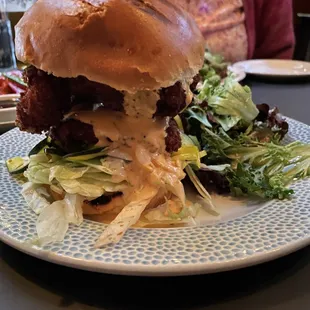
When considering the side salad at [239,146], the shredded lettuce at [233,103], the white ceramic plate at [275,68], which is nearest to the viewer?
the side salad at [239,146]

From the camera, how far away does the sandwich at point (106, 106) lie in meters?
1.00

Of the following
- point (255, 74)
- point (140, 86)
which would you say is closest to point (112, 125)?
point (140, 86)

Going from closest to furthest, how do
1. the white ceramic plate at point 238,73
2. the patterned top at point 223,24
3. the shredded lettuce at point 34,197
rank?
the shredded lettuce at point 34,197 → the white ceramic plate at point 238,73 → the patterned top at point 223,24

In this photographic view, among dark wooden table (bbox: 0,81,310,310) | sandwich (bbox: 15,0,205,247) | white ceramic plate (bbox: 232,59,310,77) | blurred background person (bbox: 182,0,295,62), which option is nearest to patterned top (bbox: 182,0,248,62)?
blurred background person (bbox: 182,0,295,62)

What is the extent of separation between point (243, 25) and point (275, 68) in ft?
2.13

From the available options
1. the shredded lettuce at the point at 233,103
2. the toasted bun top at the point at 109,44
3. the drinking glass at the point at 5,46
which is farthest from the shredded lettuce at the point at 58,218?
the drinking glass at the point at 5,46

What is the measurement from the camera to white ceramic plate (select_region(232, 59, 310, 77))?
8.23ft

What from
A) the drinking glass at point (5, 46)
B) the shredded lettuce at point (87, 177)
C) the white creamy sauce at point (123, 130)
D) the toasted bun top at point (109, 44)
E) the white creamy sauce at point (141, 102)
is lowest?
the drinking glass at point (5, 46)

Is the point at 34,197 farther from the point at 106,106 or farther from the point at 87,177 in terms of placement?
the point at 106,106

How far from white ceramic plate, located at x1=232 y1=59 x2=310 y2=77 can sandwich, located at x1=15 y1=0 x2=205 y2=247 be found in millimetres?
1384

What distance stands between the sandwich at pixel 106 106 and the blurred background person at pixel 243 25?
1956mm

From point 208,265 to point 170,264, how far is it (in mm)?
64

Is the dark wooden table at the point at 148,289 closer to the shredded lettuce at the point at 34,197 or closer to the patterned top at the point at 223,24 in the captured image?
the shredded lettuce at the point at 34,197

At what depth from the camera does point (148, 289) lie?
85 centimetres
